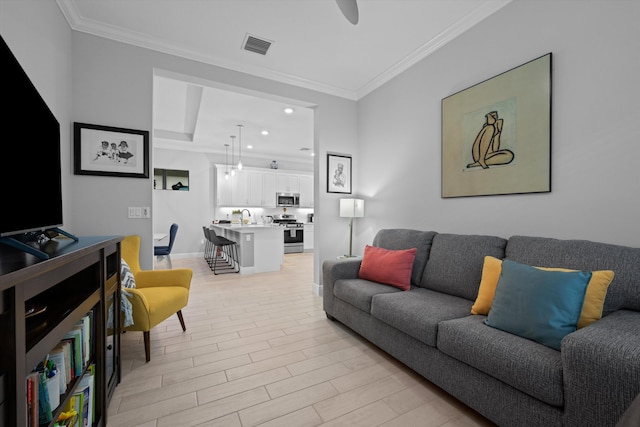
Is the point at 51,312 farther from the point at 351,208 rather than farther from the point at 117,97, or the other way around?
the point at 351,208

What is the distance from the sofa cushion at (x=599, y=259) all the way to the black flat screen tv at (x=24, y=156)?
8.59 ft

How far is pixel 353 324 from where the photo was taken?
8.40 feet

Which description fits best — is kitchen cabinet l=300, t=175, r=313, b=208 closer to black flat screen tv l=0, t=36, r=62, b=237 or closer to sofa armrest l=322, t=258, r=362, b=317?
sofa armrest l=322, t=258, r=362, b=317

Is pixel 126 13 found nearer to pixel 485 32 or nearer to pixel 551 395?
pixel 485 32

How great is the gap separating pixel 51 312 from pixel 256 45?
287cm

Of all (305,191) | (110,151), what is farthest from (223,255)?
(110,151)

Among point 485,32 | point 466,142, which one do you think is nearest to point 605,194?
point 466,142

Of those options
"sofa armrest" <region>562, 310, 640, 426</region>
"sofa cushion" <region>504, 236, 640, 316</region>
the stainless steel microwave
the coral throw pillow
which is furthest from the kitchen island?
"sofa armrest" <region>562, 310, 640, 426</region>

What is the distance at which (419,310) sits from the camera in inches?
75.7

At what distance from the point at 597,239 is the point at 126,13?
4.09 metres

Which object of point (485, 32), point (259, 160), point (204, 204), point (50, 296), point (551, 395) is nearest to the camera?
→ point (551, 395)

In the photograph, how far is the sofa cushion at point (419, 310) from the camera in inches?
70.6

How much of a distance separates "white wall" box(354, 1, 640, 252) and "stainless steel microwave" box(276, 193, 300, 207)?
18.2 ft

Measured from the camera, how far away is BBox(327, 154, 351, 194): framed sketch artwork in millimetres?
3896
